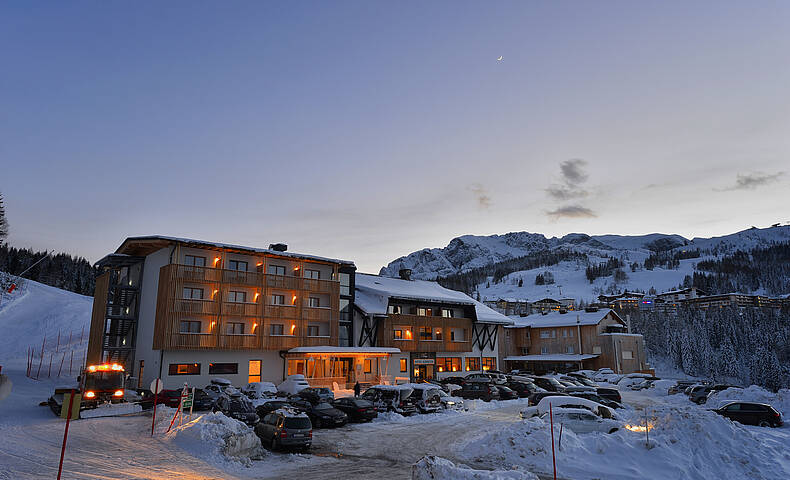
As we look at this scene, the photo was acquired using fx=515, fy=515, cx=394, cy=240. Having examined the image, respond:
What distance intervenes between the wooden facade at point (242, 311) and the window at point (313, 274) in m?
0.99

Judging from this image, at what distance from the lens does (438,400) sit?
34.3 metres

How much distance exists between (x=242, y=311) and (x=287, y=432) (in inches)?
1017

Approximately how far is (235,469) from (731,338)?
117531 mm

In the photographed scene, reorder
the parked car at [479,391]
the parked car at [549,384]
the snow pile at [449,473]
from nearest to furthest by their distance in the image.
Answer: the snow pile at [449,473], the parked car at [479,391], the parked car at [549,384]

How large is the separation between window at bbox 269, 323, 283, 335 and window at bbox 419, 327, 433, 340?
55.1 feet

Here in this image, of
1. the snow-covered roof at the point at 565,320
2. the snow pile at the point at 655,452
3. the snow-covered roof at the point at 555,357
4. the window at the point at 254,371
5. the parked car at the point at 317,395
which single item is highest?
the snow-covered roof at the point at 565,320

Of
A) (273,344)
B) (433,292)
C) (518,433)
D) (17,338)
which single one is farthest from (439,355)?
(17,338)

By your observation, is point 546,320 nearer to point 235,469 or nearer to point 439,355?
point 439,355

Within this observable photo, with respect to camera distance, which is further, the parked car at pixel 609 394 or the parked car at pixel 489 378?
the parked car at pixel 489 378

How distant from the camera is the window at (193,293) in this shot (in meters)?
43.2

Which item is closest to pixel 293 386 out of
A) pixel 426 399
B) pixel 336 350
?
pixel 336 350

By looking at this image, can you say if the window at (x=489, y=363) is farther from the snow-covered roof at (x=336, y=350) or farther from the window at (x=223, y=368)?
the window at (x=223, y=368)

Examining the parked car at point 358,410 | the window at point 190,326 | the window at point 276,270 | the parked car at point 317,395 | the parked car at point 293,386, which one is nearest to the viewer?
the parked car at point 358,410

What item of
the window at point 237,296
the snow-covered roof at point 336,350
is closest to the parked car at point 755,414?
the snow-covered roof at point 336,350
